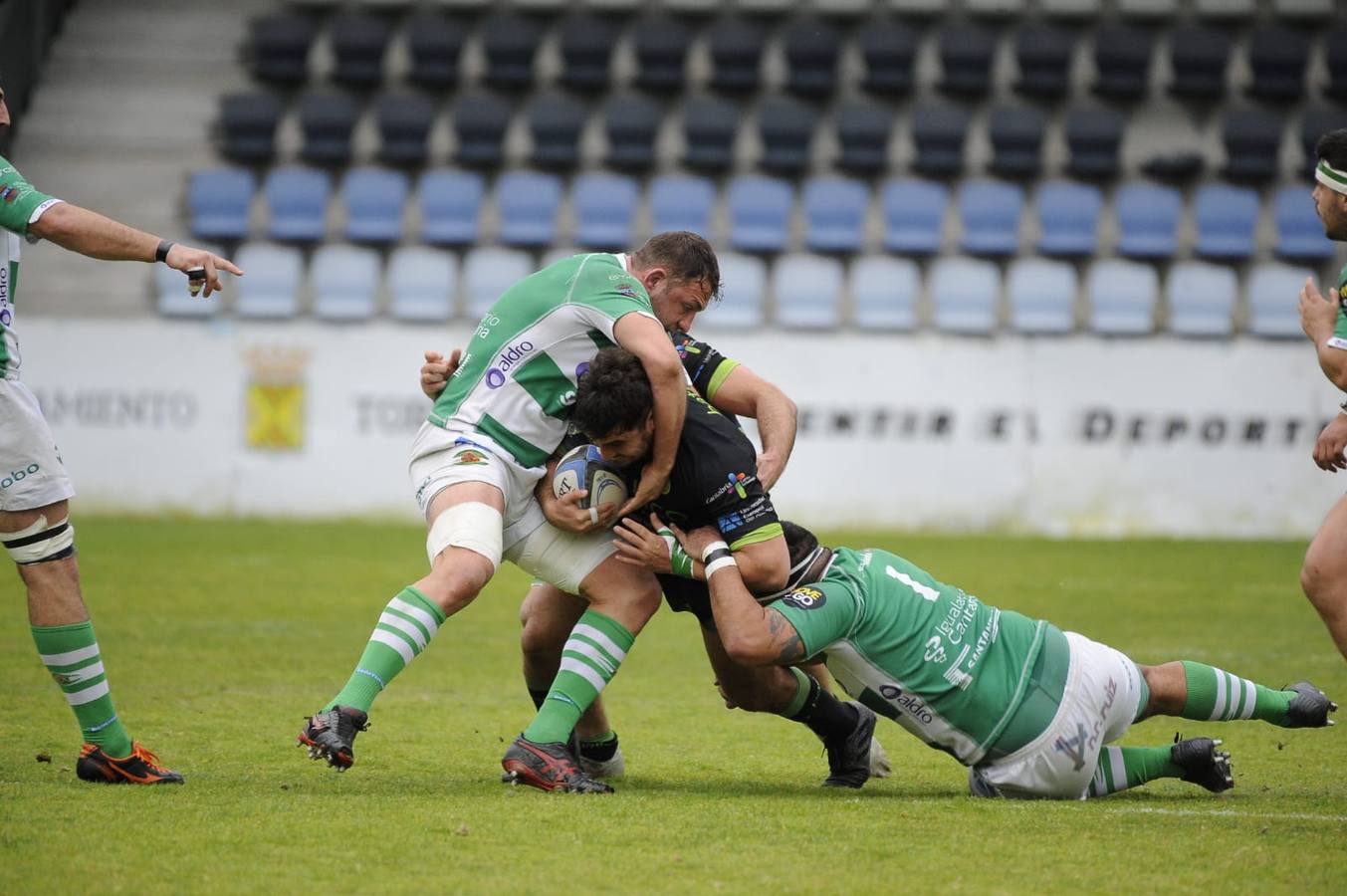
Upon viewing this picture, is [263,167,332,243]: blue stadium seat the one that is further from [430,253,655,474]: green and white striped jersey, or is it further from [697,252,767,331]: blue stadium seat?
[430,253,655,474]: green and white striped jersey

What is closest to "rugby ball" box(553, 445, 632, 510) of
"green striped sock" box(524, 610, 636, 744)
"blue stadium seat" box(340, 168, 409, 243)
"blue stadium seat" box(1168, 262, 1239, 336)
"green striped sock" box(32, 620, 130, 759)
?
"green striped sock" box(524, 610, 636, 744)

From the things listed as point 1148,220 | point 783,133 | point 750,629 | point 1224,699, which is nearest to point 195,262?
point 750,629

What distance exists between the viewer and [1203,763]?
5.24 m

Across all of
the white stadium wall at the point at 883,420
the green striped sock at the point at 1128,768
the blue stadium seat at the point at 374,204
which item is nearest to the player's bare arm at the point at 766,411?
the green striped sock at the point at 1128,768

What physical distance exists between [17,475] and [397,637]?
53.0 inches

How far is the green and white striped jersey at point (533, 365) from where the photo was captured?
5.61 m

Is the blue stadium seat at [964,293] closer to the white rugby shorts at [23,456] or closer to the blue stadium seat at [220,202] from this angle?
the blue stadium seat at [220,202]

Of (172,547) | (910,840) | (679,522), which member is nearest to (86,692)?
(679,522)

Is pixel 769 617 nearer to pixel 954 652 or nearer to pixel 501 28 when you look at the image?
pixel 954 652

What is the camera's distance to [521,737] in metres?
5.29

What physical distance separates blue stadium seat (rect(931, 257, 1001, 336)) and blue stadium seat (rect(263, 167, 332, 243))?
7.02 m

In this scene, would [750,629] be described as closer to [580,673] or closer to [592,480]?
[580,673]

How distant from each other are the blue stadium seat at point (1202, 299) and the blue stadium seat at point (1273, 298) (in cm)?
23

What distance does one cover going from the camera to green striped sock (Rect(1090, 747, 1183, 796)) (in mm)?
5266
